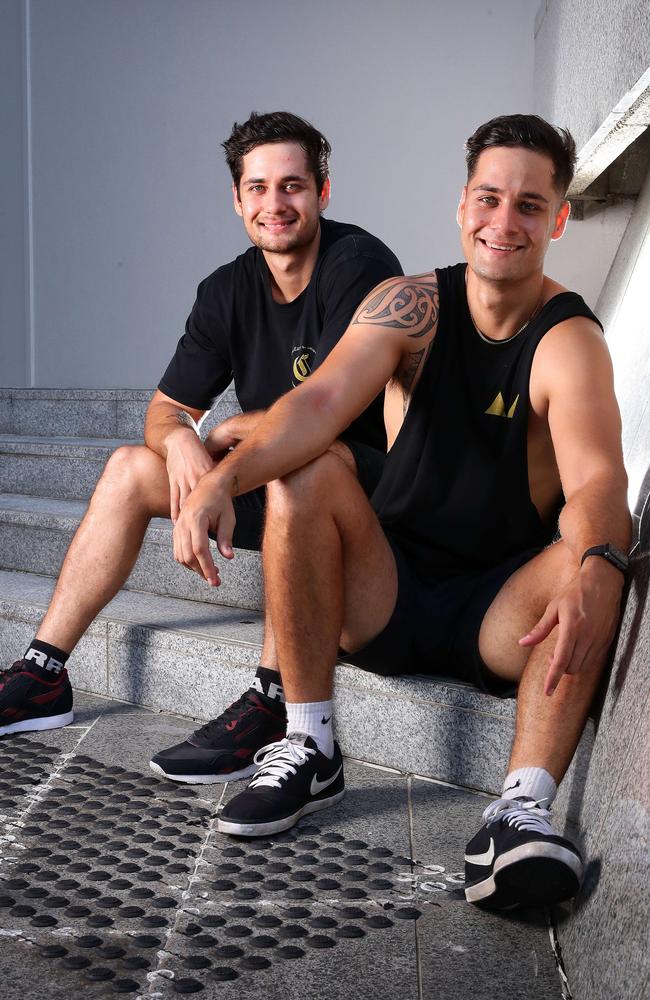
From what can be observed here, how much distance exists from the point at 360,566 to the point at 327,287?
833 millimetres

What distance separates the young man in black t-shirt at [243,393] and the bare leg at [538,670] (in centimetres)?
56

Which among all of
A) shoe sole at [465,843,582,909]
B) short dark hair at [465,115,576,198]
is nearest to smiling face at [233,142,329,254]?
short dark hair at [465,115,576,198]

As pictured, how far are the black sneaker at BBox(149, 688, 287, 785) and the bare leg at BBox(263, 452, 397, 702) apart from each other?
232mm

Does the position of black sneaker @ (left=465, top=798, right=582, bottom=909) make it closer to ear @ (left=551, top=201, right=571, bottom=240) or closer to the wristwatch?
the wristwatch

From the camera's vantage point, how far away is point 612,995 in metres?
1.23

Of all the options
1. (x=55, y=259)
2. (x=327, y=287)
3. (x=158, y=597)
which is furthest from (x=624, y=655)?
(x=55, y=259)

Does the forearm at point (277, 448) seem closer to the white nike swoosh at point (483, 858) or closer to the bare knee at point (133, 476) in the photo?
the bare knee at point (133, 476)

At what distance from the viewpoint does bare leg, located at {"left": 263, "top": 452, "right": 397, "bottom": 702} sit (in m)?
1.98

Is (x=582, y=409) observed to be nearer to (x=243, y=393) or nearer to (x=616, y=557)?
(x=616, y=557)

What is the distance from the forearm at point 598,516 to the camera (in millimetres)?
1695

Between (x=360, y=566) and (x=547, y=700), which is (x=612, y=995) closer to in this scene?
(x=547, y=700)

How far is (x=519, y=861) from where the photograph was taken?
5.00ft

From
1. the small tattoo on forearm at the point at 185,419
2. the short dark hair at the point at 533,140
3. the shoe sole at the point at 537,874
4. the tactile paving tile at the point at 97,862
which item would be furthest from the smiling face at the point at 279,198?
the shoe sole at the point at 537,874

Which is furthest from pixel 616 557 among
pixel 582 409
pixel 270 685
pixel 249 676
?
pixel 249 676
